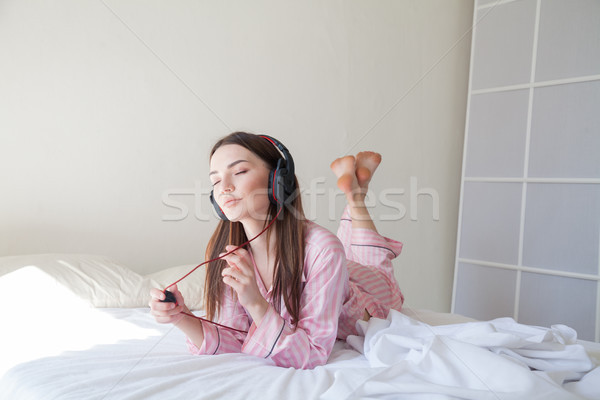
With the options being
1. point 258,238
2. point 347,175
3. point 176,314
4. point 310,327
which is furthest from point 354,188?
point 176,314

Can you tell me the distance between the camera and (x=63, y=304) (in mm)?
1391

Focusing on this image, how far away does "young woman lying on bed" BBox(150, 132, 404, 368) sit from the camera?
946 millimetres

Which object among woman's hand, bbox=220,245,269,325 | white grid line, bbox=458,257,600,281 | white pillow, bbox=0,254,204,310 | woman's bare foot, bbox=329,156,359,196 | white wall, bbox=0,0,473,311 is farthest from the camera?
white grid line, bbox=458,257,600,281

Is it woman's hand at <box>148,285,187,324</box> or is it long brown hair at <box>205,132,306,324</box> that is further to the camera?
long brown hair at <box>205,132,306,324</box>

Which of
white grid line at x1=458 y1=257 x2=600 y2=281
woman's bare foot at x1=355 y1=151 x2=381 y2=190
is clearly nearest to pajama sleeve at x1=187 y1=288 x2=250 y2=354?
woman's bare foot at x1=355 y1=151 x2=381 y2=190

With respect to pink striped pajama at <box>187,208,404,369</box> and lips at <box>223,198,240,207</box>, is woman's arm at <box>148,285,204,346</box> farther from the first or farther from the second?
lips at <box>223,198,240,207</box>

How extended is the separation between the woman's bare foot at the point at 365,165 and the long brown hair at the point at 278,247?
0.56 meters

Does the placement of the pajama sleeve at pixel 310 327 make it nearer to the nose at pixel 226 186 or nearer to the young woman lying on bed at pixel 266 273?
the young woman lying on bed at pixel 266 273

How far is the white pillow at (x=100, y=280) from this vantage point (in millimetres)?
1437

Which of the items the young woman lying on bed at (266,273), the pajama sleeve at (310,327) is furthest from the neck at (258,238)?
the pajama sleeve at (310,327)

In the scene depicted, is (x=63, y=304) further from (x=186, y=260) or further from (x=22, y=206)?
(x=186, y=260)

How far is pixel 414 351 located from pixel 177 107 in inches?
57.1

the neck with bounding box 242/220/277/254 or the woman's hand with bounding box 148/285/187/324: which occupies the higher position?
the neck with bounding box 242/220/277/254

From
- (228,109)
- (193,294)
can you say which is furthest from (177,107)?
(193,294)
